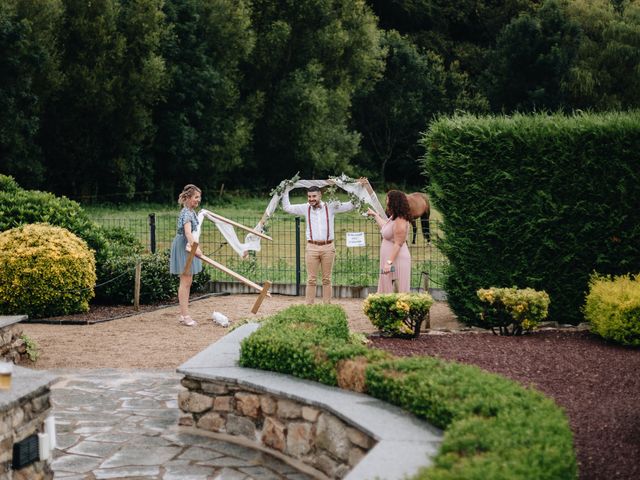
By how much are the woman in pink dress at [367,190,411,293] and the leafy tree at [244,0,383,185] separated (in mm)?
30588

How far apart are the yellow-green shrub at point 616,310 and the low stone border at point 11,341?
6.90 meters

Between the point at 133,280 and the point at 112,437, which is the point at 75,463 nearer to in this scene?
the point at 112,437

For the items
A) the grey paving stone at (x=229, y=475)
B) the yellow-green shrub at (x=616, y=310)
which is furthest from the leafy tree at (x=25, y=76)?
the grey paving stone at (x=229, y=475)

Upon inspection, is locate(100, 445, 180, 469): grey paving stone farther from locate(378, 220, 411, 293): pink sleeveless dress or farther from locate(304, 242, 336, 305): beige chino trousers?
locate(304, 242, 336, 305): beige chino trousers

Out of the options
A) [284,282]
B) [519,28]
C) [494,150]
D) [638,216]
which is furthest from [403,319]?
[519,28]

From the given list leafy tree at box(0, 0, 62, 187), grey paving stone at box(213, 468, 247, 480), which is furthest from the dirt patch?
leafy tree at box(0, 0, 62, 187)

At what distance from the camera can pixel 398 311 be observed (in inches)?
387

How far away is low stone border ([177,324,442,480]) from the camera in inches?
216

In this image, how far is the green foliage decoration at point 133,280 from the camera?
15148 millimetres

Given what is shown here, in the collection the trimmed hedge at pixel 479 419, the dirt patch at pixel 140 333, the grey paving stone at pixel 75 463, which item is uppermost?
the trimmed hedge at pixel 479 419

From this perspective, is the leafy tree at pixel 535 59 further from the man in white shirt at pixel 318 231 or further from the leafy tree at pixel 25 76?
the man in white shirt at pixel 318 231

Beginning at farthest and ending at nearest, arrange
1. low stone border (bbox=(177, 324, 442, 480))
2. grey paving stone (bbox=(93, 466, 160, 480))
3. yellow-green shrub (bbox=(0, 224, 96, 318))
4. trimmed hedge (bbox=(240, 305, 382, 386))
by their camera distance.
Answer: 1. yellow-green shrub (bbox=(0, 224, 96, 318))
2. trimmed hedge (bbox=(240, 305, 382, 386))
3. grey paving stone (bbox=(93, 466, 160, 480))
4. low stone border (bbox=(177, 324, 442, 480))

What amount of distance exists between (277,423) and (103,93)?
2937cm

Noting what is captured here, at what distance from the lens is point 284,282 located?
17.3 meters
